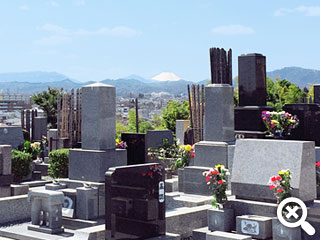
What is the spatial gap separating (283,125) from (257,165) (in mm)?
4822

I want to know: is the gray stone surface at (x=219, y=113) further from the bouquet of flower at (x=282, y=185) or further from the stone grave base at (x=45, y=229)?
the stone grave base at (x=45, y=229)

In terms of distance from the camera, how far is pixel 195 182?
12.5 m

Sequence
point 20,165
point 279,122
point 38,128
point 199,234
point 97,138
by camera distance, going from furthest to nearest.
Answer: point 38,128, point 20,165, point 279,122, point 97,138, point 199,234

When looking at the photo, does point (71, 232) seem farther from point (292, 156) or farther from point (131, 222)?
point (292, 156)

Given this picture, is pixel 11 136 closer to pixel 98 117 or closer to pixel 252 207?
pixel 98 117

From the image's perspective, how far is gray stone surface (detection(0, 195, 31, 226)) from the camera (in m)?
11.3

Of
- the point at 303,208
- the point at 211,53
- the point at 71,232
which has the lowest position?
the point at 71,232

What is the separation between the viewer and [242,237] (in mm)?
8523

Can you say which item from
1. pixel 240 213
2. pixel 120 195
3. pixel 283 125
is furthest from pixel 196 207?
pixel 283 125

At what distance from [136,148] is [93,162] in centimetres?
411

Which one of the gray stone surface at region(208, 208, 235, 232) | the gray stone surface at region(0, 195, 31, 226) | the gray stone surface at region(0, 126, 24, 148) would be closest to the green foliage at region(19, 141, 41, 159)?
the gray stone surface at region(0, 126, 24, 148)

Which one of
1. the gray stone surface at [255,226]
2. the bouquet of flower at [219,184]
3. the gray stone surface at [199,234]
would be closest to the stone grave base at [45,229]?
the gray stone surface at [199,234]

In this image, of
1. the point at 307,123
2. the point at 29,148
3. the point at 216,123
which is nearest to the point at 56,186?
the point at 216,123

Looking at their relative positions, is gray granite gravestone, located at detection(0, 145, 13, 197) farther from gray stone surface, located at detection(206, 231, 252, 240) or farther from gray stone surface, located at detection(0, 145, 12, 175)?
gray stone surface, located at detection(206, 231, 252, 240)
